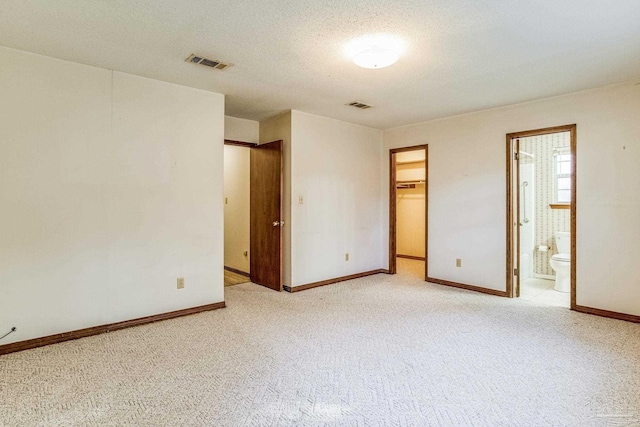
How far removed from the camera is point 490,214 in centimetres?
442

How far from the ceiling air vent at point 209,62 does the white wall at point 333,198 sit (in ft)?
4.92

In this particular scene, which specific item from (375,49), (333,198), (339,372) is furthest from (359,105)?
(339,372)

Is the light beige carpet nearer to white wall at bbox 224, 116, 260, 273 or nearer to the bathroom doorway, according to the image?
the bathroom doorway

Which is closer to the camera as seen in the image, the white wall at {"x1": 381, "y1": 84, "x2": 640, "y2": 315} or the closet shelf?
the white wall at {"x1": 381, "y1": 84, "x2": 640, "y2": 315}

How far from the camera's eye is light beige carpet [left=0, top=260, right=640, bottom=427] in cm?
186

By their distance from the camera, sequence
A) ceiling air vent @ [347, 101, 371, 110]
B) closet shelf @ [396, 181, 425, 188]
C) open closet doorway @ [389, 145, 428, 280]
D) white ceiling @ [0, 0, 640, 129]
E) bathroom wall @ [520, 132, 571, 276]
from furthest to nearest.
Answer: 1. closet shelf @ [396, 181, 425, 188]
2. open closet doorway @ [389, 145, 428, 280]
3. bathroom wall @ [520, 132, 571, 276]
4. ceiling air vent @ [347, 101, 371, 110]
5. white ceiling @ [0, 0, 640, 129]

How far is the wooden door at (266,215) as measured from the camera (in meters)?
4.46

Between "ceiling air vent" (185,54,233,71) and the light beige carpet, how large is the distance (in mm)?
2359

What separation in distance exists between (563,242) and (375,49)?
4.18 meters

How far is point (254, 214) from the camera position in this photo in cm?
499

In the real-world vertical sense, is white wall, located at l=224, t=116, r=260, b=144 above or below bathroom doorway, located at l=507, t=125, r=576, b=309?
above

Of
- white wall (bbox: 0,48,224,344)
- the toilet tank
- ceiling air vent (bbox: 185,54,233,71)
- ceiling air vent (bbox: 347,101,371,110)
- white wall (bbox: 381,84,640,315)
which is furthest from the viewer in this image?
the toilet tank

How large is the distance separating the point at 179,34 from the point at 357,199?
3443 millimetres

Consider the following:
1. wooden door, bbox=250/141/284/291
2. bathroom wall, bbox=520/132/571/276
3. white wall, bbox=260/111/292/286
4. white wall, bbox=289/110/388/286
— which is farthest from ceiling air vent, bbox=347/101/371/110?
bathroom wall, bbox=520/132/571/276
